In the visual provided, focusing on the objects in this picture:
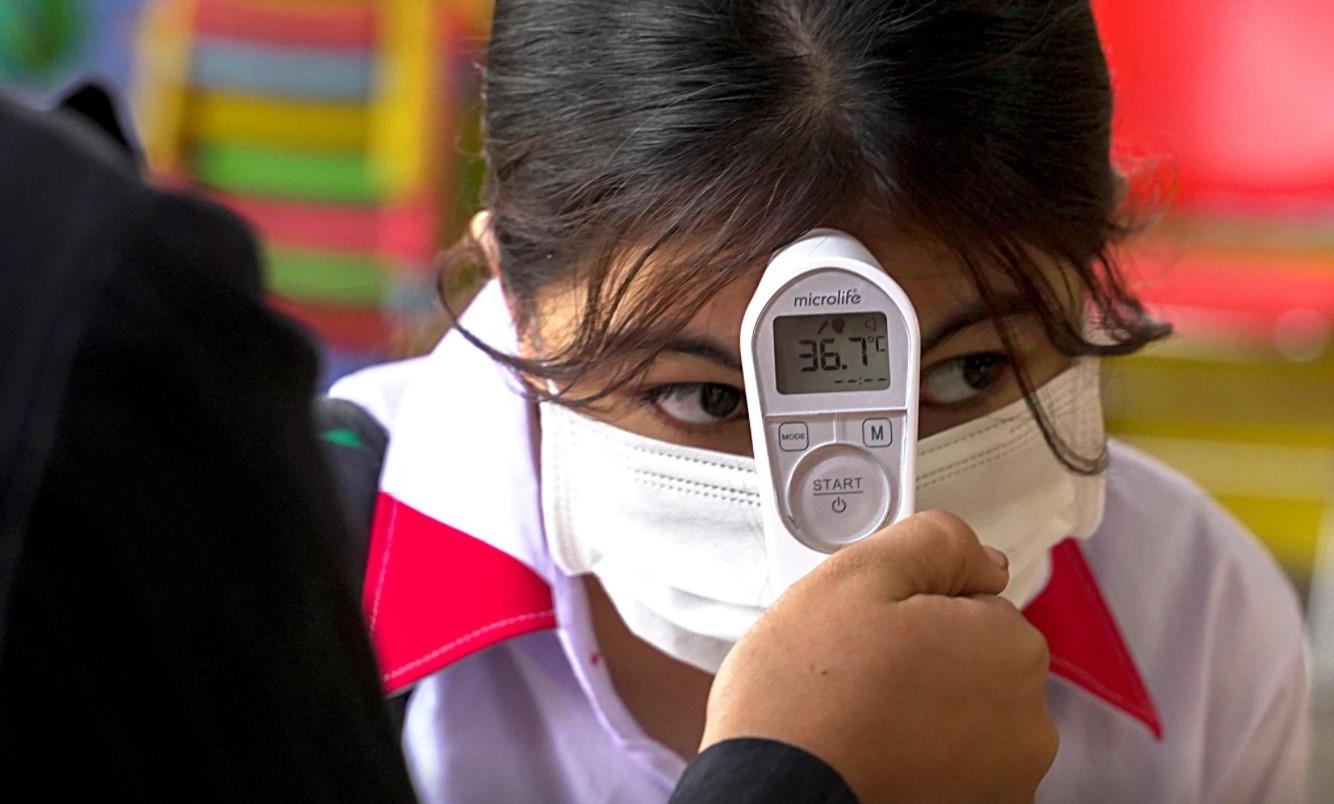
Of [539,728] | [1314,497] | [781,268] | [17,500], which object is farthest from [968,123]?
[1314,497]

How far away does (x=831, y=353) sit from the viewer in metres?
0.69

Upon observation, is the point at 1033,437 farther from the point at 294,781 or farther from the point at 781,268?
the point at 294,781

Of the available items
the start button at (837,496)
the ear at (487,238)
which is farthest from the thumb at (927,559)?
the ear at (487,238)

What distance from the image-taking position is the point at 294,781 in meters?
0.37

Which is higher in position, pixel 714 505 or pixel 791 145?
pixel 791 145

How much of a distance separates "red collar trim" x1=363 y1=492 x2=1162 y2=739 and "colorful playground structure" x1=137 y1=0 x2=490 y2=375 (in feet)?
4.86

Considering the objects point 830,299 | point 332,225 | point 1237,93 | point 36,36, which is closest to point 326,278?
point 332,225

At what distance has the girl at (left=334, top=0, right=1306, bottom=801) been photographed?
2.58 ft

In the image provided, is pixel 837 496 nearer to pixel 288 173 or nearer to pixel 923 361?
pixel 923 361

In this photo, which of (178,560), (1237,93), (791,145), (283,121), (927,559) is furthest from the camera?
(283,121)

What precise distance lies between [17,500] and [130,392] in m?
0.03

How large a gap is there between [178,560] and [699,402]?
19.2 inches

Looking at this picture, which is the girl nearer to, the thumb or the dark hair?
the dark hair

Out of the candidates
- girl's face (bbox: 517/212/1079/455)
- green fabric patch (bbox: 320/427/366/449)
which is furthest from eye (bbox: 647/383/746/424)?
green fabric patch (bbox: 320/427/366/449)
